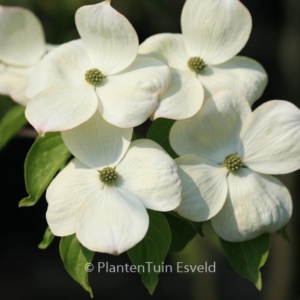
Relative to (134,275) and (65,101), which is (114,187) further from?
(134,275)

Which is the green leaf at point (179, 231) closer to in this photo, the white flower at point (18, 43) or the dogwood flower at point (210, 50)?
the dogwood flower at point (210, 50)

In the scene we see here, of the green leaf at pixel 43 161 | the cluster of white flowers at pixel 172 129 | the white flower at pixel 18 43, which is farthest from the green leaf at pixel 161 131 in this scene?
the white flower at pixel 18 43

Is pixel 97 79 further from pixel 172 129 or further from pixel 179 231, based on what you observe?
pixel 179 231

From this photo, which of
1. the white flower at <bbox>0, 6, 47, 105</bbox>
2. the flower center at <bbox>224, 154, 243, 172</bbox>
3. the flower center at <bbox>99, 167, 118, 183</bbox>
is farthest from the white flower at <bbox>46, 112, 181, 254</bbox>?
the white flower at <bbox>0, 6, 47, 105</bbox>

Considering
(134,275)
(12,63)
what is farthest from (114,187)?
(134,275)

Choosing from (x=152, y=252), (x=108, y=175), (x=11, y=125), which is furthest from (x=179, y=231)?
(x=11, y=125)
